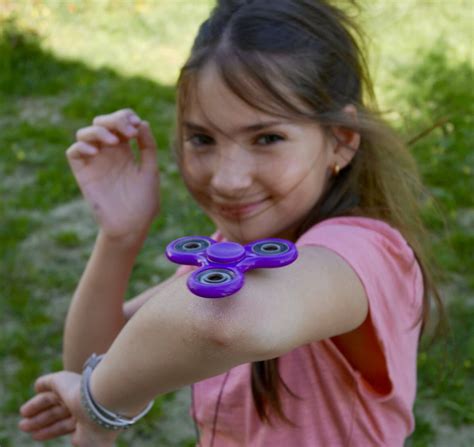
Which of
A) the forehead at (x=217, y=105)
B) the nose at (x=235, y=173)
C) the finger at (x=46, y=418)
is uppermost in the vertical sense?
the forehead at (x=217, y=105)

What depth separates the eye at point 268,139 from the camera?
1.39 m

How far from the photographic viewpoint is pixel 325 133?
1475 mm

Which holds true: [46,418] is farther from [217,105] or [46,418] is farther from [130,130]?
[217,105]

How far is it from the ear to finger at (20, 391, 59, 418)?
74 centimetres

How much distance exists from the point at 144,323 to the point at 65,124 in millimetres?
3492

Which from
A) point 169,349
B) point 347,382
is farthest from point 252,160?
point 169,349

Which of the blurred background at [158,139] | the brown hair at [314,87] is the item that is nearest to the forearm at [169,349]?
the brown hair at [314,87]

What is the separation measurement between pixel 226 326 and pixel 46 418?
0.89m

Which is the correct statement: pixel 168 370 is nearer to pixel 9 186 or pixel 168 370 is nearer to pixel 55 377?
pixel 55 377

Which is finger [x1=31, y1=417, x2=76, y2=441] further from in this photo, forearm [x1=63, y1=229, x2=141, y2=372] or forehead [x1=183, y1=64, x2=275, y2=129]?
forehead [x1=183, y1=64, x2=275, y2=129]

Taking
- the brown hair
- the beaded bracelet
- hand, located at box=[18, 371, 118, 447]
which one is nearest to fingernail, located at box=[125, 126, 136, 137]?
the brown hair

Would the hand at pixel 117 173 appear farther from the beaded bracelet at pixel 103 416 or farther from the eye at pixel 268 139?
the beaded bracelet at pixel 103 416

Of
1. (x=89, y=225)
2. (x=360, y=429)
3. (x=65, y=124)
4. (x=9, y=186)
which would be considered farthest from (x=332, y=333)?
(x=65, y=124)

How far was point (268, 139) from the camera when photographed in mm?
1401
